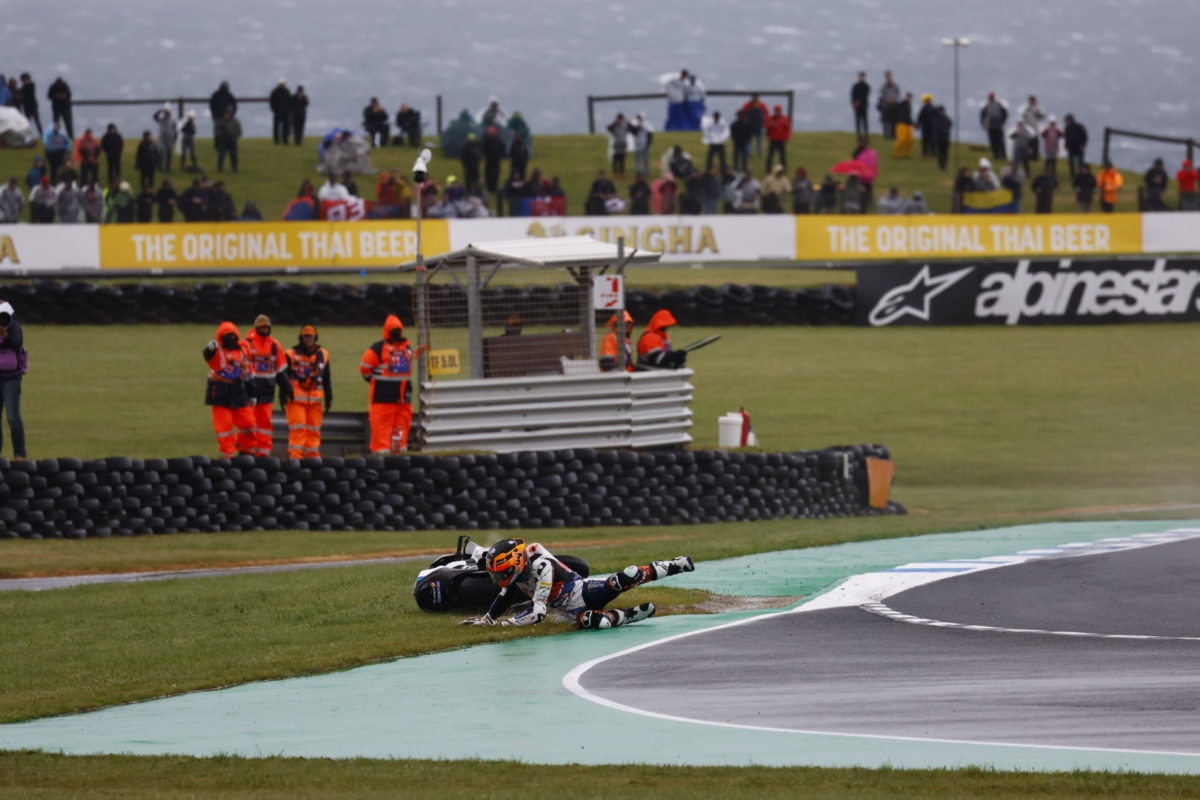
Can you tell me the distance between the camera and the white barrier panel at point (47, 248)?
110 ft

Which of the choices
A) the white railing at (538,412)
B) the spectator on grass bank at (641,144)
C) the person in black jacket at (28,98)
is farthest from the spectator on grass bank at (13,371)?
the spectator on grass bank at (641,144)

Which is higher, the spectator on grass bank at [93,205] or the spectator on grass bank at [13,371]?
the spectator on grass bank at [93,205]

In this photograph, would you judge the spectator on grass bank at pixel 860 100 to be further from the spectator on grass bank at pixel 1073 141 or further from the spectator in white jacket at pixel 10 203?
the spectator in white jacket at pixel 10 203

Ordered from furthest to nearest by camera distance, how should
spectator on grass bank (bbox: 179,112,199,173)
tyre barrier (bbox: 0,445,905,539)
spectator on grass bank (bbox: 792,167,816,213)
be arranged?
spectator on grass bank (bbox: 179,112,199,173) → spectator on grass bank (bbox: 792,167,816,213) → tyre barrier (bbox: 0,445,905,539)

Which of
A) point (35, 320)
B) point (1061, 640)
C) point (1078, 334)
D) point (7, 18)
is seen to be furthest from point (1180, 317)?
point (7, 18)

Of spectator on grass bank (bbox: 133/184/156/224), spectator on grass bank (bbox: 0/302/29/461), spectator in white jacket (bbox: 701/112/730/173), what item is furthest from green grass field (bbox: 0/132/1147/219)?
spectator on grass bank (bbox: 0/302/29/461)

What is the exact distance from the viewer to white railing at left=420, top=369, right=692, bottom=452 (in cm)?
1997

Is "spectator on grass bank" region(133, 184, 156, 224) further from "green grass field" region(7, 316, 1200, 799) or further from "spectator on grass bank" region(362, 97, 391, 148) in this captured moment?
"spectator on grass bank" region(362, 97, 391, 148)

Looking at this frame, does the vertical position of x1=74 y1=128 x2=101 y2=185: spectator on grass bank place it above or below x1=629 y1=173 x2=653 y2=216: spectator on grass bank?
above

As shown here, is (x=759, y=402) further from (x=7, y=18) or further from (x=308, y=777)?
(x=7, y=18)

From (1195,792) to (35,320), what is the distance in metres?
29.0

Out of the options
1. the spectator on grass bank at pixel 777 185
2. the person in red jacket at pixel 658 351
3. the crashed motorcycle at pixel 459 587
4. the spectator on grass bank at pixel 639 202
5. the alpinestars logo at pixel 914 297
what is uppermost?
the spectator on grass bank at pixel 777 185

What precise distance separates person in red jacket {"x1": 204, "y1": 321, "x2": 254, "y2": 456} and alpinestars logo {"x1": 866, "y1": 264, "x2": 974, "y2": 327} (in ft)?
58.2

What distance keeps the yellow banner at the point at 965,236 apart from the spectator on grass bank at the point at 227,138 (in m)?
15.1
